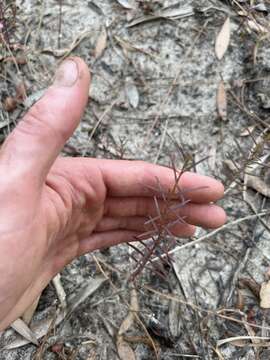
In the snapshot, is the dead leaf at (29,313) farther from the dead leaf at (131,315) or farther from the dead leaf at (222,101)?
the dead leaf at (222,101)

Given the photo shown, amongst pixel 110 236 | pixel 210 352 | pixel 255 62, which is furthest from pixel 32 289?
pixel 255 62

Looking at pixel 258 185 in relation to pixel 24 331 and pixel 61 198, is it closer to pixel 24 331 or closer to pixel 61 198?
pixel 61 198

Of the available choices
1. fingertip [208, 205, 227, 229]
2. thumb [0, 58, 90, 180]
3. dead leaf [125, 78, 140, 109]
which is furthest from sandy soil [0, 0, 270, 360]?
thumb [0, 58, 90, 180]

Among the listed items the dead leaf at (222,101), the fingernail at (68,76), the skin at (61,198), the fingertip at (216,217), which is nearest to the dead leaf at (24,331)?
the skin at (61,198)

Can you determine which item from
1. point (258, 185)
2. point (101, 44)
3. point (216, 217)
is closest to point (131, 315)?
point (216, 217)

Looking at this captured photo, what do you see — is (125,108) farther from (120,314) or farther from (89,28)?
(120,314)

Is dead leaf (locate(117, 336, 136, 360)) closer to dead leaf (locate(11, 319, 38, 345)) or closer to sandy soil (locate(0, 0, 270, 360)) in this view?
sandy soil (locate(0, 0, 270, 360))
